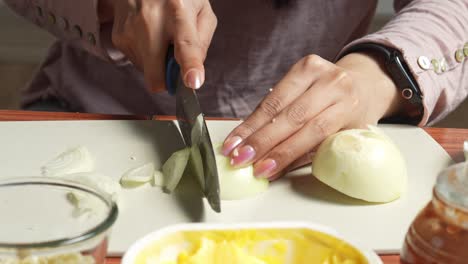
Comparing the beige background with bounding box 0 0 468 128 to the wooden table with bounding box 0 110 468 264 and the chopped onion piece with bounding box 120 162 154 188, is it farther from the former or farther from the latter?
the chopped onion piece with bounding box 120 162 154 188

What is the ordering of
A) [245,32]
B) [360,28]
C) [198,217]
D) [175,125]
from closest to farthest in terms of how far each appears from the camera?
1. [198,217]
2. [175,125]
3. [245,32]
4. [360,28]

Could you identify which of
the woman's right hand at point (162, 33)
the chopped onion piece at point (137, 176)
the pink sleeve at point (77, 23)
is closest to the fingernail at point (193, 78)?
the woman's right hand at point (162, 33)

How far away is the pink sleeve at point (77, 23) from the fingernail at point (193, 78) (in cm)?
23

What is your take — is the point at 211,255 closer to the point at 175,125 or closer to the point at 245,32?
the point at 175,125

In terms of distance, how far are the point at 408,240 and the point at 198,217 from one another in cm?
27

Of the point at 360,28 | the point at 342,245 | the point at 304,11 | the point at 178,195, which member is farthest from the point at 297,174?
the point at 360,28

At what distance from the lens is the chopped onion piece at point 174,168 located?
73cm

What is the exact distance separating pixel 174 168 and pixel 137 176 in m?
0.04

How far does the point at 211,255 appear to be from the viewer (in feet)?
1.51

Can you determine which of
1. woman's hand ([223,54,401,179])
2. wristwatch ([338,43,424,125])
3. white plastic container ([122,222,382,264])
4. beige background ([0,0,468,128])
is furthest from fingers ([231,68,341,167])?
beige background ([0,0,468,128])

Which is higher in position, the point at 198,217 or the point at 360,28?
the point at 198,217

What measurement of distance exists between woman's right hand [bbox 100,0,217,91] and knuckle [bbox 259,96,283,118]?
0.08 metres

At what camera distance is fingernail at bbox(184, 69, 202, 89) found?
76cm

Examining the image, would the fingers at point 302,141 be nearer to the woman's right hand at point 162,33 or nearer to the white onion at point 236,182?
the white onion at point 236,182
